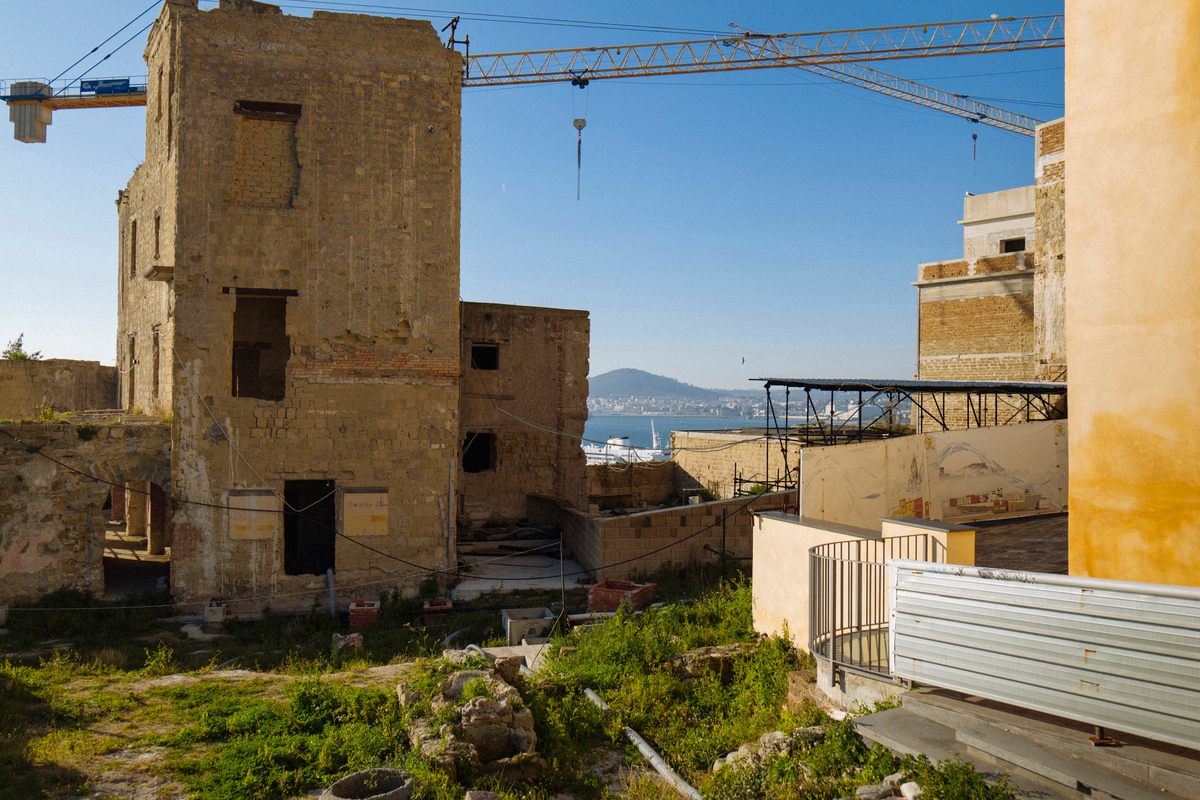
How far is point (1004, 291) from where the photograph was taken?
29.2 meters

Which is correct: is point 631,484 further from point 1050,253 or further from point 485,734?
point 485,734

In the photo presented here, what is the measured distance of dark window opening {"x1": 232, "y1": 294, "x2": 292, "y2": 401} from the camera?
790 inches

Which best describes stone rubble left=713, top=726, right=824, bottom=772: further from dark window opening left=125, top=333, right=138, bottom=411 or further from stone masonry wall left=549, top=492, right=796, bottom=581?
dark window opening left=125, top=333, right=138, bottom=411

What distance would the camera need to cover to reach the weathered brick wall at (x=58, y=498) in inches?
600

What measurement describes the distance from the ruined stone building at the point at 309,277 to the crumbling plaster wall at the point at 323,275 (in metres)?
0.03

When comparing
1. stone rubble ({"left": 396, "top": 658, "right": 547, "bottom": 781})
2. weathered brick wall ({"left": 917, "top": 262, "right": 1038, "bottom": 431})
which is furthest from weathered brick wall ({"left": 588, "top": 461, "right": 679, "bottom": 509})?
stone rubble ({"left": 396, "top": 658, "right": 547, "bottom": 781})

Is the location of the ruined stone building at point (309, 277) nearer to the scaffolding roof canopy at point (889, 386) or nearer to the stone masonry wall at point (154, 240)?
the stone masonry wall at point (154, 240)

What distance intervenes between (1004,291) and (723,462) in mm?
12187

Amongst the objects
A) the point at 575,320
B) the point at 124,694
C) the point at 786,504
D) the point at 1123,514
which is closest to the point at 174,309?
the point at 124,694

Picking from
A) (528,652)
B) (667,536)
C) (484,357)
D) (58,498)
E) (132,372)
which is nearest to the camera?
(528,652)

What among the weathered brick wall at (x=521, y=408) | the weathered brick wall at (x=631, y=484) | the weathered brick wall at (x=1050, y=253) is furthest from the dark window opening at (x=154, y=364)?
the weathered brick wall at (x=1050, y=253)

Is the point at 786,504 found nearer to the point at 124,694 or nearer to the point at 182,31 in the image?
the point at 124,694

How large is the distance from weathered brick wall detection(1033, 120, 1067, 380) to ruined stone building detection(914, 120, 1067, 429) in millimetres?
33

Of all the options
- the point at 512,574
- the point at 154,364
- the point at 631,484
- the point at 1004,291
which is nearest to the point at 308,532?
the point at 512,574
